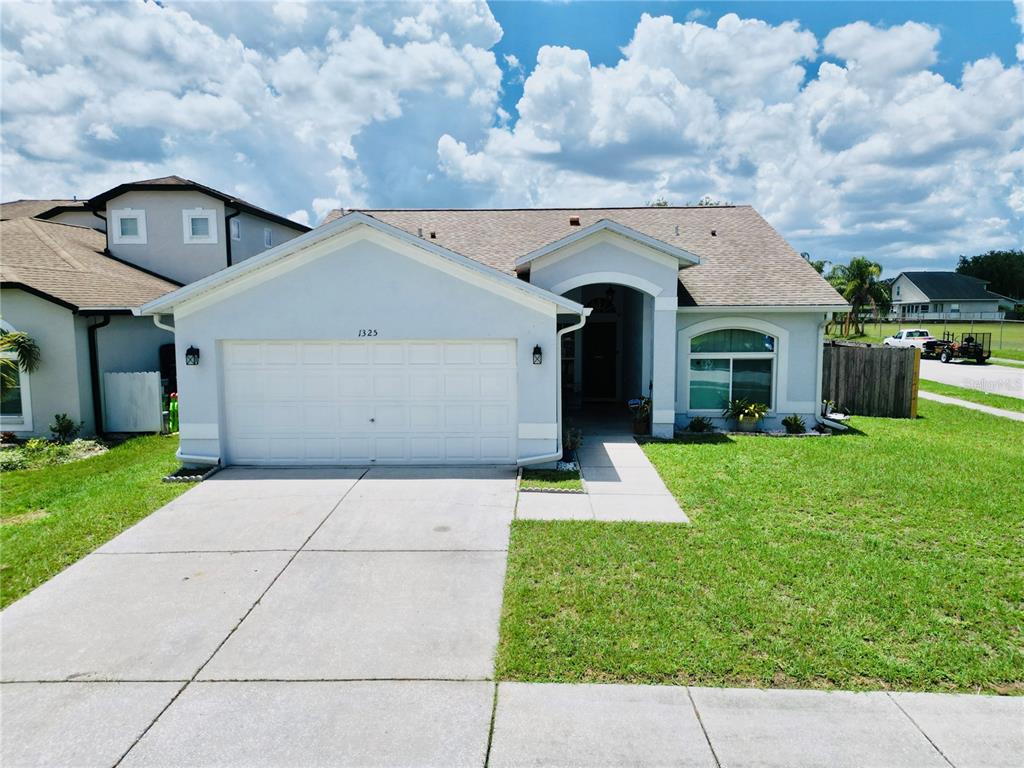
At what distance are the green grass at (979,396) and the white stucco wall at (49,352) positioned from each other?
24.2m

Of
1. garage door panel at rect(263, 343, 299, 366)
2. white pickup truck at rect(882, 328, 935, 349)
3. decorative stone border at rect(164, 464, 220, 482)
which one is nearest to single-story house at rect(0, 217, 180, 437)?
decorative stone border at rect(164, 464, 220, 482)

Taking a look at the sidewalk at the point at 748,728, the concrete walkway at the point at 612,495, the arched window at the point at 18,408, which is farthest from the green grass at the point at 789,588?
the arched window at the point at 18,408

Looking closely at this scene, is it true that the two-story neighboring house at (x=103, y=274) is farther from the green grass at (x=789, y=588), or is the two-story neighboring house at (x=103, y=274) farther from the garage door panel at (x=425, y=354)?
the green grass at (x=789, y=588)

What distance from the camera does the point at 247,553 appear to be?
7.62 metres

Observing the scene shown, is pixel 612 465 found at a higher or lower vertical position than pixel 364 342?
lower

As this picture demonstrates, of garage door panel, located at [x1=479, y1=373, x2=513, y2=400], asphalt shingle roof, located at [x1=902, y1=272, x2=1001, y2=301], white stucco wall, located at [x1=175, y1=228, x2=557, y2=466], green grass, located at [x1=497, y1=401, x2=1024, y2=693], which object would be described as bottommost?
green grass, located at [x1=497, y1=401, x2=1024, y2=693]

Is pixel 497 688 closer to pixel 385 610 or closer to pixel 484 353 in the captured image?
pixel 385 610

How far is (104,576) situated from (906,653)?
793 centimetres

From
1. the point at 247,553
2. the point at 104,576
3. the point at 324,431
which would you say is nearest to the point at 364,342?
the point at 324,431

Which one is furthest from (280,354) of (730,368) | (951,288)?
(951,288)

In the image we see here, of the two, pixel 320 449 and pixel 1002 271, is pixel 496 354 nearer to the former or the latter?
pixel 320 449

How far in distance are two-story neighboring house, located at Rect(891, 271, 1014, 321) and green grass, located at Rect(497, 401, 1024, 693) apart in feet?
229

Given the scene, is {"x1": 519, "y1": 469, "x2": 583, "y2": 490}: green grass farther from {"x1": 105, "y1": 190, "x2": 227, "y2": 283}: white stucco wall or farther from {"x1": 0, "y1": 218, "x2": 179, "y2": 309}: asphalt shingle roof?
{"x1": 105, "y1": 190, "x2": 227, "y2": 283}: white stucco wall

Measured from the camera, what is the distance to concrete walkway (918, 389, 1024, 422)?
685 inches
